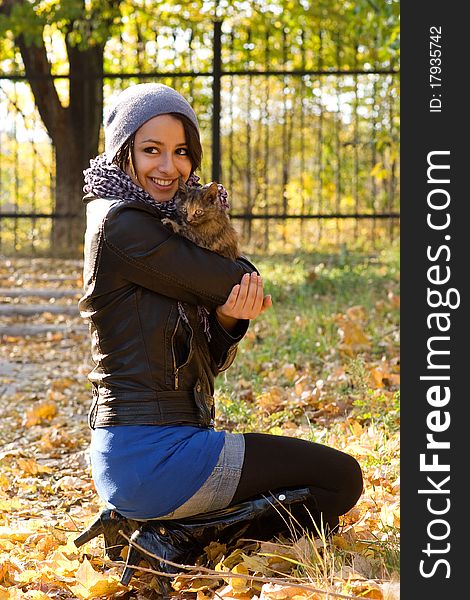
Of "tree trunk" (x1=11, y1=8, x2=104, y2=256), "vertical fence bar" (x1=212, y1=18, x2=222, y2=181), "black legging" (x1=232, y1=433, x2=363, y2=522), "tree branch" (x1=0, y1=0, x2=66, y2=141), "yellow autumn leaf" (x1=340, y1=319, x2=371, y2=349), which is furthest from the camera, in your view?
"tree trunk" (x1=11, y1=8, x2=104, y2=256)

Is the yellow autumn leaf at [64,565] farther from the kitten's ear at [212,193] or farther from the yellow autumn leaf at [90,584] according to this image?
the kitten's ear at [212,193]

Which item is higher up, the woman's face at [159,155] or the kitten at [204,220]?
the woman's face at [159,155]

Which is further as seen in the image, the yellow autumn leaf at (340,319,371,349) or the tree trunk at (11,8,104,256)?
the tree trunk at (11,8,104,256)

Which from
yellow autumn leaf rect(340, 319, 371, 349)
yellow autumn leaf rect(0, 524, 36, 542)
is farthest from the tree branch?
yellow autumn leaf rect(0, 524, 36, 542)

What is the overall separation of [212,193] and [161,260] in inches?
13.0

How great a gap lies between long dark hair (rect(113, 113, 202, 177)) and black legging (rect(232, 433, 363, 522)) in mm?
1003

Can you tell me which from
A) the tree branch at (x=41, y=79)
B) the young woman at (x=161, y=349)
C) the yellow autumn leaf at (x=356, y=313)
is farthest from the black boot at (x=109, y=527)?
the tree branch at (x=41, y=79)

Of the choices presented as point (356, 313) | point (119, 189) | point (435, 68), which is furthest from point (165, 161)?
point (356, 313)

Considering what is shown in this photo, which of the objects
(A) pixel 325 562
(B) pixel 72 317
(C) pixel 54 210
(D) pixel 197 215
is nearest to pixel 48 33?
(C) pixel 54 210

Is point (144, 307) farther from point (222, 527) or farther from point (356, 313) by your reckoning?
point (356, 313)

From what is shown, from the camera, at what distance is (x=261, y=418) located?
541cm

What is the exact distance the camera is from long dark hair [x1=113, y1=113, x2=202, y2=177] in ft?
10.8

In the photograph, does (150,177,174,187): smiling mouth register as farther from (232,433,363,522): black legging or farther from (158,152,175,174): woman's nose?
(232,433,363,522): black legging

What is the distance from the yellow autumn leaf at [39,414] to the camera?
610cm
